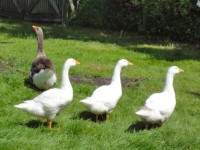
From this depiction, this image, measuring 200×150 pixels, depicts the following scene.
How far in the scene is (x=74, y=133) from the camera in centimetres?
627

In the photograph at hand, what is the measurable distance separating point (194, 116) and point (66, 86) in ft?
9.29

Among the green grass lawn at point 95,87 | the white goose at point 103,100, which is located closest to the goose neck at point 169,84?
the green grass lawn at point 95,87

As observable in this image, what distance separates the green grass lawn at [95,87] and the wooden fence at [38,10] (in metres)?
5.54

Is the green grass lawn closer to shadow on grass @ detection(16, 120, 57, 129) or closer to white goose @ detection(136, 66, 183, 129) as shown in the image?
shadow on grass @ detection(16, 120, 57, 129)

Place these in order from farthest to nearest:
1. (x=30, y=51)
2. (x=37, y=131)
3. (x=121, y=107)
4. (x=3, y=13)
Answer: (x=3, y=13)
(x=30, y=51)
(x=121, y=107)
(x=37, y=131)

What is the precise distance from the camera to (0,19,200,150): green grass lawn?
234 inches

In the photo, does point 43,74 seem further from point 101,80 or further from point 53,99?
point 53,99

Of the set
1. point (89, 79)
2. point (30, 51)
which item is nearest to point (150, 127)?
point (89, 79)

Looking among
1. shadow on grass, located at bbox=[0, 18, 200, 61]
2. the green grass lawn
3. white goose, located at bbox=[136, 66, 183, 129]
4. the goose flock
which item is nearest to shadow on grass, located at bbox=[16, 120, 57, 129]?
the green grass lawn

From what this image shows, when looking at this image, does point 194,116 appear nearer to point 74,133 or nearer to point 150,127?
point 150,127

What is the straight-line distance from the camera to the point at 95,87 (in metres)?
9.57

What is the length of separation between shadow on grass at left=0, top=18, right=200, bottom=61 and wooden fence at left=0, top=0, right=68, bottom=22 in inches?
92.7

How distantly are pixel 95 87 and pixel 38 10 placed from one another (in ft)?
53.1

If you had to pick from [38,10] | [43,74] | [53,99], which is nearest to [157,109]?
[53,99]
